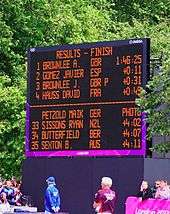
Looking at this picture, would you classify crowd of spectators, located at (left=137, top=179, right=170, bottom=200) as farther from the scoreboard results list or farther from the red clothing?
the red clothing

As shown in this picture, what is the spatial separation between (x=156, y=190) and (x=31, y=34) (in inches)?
624

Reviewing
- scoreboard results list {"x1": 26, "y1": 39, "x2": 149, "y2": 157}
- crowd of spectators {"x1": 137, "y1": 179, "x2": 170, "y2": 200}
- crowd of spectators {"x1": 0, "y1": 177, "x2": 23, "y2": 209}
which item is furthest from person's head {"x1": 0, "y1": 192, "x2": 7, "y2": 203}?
crowd of spectators {"x1": 137, "y1": 179, "x2": 170, "y2": 200}

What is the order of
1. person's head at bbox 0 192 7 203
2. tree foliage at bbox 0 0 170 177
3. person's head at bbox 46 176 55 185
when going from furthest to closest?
tree foliage at bbox 0 0 170 177
person's head at bbox 0 192 7 203
person's head at bbox 46 176 55 185

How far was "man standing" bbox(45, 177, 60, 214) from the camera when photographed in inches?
1017

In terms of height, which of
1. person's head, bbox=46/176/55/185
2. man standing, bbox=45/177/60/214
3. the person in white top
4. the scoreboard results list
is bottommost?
the person in white top

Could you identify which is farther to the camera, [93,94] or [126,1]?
[126,1]

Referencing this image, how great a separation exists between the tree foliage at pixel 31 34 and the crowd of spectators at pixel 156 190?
933 cm

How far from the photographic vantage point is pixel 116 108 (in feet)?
85.5

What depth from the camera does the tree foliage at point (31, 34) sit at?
35.5m

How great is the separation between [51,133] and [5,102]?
342 inches

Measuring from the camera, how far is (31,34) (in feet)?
129

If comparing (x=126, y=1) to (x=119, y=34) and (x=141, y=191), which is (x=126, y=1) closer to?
(x=119, y=34)

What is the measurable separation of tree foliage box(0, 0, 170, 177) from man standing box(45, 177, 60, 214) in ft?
28.2

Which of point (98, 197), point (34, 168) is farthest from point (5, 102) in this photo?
point (98, 197)
